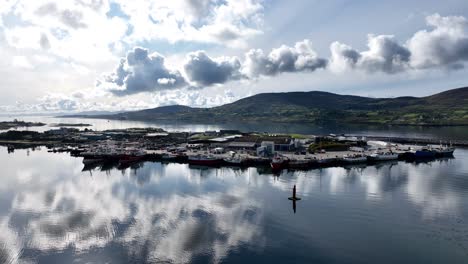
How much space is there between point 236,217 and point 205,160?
34.2 meters

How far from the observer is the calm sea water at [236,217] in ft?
95.0

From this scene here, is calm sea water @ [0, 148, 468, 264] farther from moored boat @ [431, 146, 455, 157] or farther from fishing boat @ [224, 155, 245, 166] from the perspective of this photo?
moored boat @ [431, 146, 455, 157]

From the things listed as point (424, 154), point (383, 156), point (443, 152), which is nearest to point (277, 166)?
point (383, 156)

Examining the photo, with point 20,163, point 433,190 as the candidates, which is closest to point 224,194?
point 433,190

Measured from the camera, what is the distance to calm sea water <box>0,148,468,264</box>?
28953mm

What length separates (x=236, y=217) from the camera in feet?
124

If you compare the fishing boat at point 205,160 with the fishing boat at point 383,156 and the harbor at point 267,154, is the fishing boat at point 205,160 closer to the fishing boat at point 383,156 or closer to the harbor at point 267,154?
the harbor at point 267,154

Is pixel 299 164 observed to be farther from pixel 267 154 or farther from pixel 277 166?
pixel 267 154

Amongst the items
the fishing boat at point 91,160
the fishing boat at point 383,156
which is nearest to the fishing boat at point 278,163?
the fishing boat at point 383,156

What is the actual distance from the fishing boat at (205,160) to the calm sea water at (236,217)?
723 cm

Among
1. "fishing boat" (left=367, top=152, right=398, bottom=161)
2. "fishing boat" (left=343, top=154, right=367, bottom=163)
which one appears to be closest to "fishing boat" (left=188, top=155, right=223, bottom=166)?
"fishing boat" (left=343, top=154, right=367, bottom=163)

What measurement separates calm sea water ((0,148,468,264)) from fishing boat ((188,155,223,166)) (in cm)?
723

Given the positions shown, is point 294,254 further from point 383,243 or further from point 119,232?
point 119,232

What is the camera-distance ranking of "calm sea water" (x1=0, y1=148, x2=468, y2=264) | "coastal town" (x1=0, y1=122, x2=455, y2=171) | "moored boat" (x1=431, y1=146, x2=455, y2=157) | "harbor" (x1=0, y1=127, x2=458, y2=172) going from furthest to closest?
"moored boat" (x1=431, y1=146, x2=455, y2=157)
"coastal town" (x1=0, y1=122, x2=455, y2=171)
"harbor" (x1=0, y1=127, x2=458, y2=172)
"calm sea water" (x1=0, y1=148, x2=468, y2=264)
